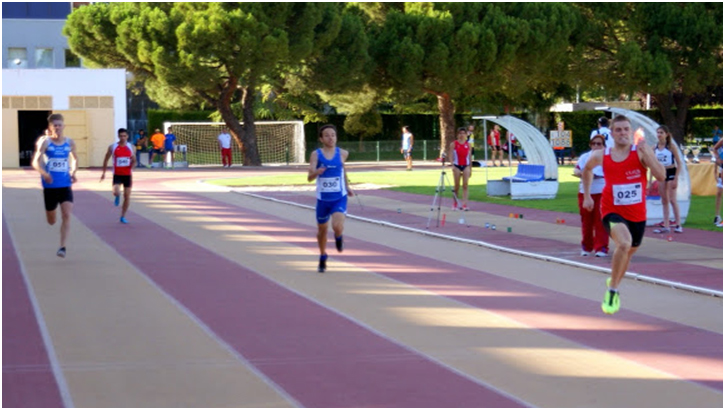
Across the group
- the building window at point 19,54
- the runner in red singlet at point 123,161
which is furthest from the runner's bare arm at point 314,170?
the building window at point 19,54

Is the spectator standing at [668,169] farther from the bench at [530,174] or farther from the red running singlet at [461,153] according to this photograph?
the bench at [530,174]

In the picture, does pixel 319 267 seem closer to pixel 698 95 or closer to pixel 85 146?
pixel 85 146

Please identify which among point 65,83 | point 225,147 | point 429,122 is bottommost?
point 225,147

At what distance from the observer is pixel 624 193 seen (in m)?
10.3

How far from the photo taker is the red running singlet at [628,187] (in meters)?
10.3

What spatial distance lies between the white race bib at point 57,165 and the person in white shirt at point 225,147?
3409 cm

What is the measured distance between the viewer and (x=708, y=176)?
88.6ft

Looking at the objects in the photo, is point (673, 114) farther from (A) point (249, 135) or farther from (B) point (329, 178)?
(B) point (329, 178)

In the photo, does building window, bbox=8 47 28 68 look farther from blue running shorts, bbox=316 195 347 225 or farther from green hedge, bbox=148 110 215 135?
blue running shorts, bbox=316 195 347 225

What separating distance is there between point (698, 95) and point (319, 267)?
187 ft

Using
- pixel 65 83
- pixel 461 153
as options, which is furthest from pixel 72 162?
pixel 65 83

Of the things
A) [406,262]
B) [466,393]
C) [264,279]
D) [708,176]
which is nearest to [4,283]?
[264,279]

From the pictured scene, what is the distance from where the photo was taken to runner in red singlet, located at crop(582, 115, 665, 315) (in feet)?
33.5

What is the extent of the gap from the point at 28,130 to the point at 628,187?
45301mm
